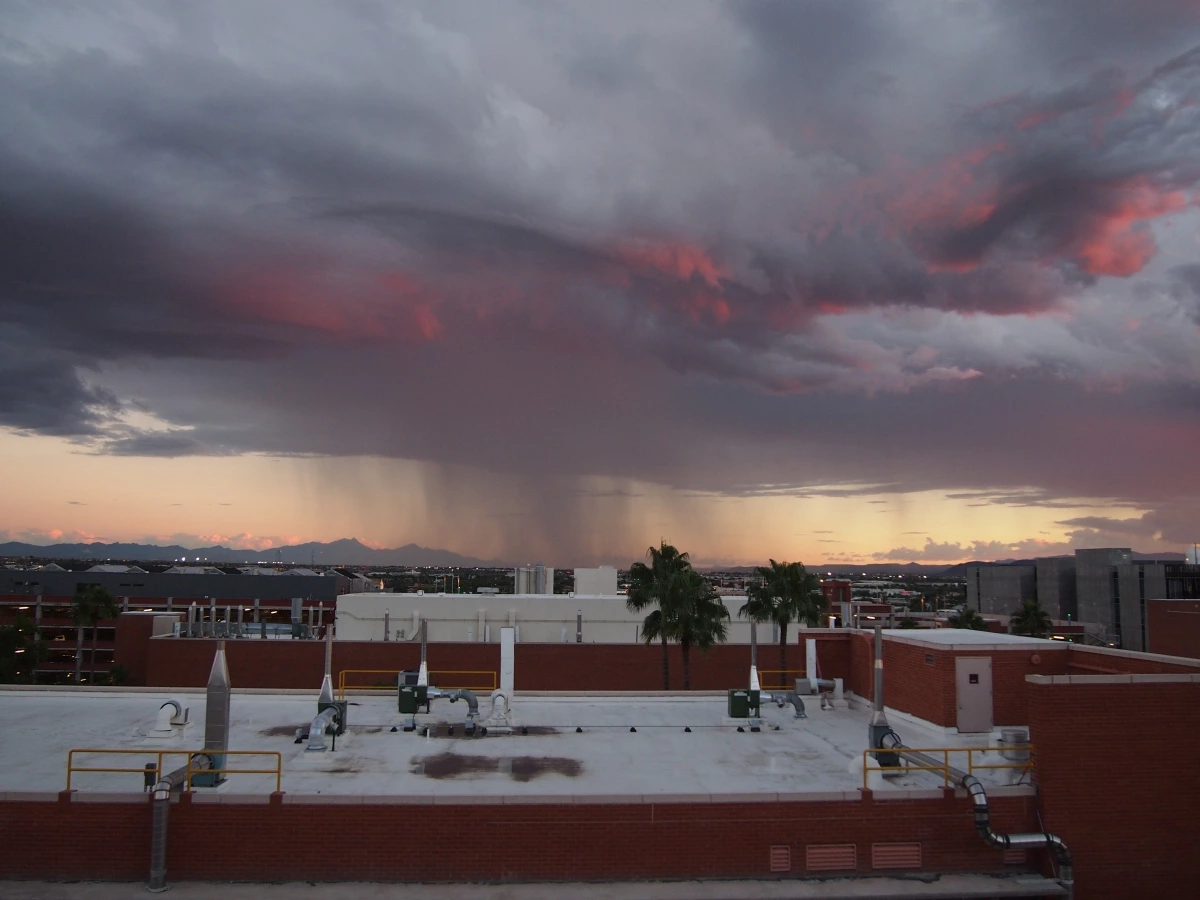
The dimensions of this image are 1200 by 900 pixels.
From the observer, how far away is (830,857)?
17844 millimetres

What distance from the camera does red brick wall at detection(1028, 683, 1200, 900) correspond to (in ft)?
60.5

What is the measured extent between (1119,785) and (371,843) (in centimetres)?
1628

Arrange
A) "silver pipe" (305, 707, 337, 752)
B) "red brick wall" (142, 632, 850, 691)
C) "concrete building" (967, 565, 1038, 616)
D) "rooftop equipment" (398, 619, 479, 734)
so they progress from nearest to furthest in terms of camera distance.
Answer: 1. "silver pipe" (305, 707, 337, 752)
2. "rooftop equipment" (398, 619, 479, 734)
3. "red brick wall" (142, 632, 850, 691)
4. "concrete building" (967, 565, 1038, 616)

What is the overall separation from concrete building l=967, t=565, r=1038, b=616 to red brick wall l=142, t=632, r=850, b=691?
86.4m

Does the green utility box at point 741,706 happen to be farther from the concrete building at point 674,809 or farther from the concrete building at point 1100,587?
the concrete building at point 1100,587

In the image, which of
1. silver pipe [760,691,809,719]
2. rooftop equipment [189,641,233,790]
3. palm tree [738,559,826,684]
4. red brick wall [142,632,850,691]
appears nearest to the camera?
rooftop equipment [189,641,233,790]

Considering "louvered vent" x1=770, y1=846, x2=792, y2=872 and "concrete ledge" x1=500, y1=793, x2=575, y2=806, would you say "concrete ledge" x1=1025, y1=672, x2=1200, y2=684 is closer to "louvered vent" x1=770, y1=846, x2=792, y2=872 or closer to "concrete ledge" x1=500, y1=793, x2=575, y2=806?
"louvered vent" x1=770, y1=846, x2=792, y2=872

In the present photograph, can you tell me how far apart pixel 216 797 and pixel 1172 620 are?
8271cm

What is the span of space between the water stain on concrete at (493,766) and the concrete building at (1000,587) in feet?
387

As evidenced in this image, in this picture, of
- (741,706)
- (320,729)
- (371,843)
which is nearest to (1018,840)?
(741,706)

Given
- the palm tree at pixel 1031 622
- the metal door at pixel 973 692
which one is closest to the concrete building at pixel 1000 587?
the palm tree at pixel 1031 622

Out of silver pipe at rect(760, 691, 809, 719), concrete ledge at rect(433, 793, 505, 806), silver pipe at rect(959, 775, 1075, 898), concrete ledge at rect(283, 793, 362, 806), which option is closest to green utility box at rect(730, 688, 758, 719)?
silver pipe at rect(760, 691, 809, 719)

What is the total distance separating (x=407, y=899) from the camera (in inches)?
646

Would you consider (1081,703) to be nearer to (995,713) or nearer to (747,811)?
(995,713)
